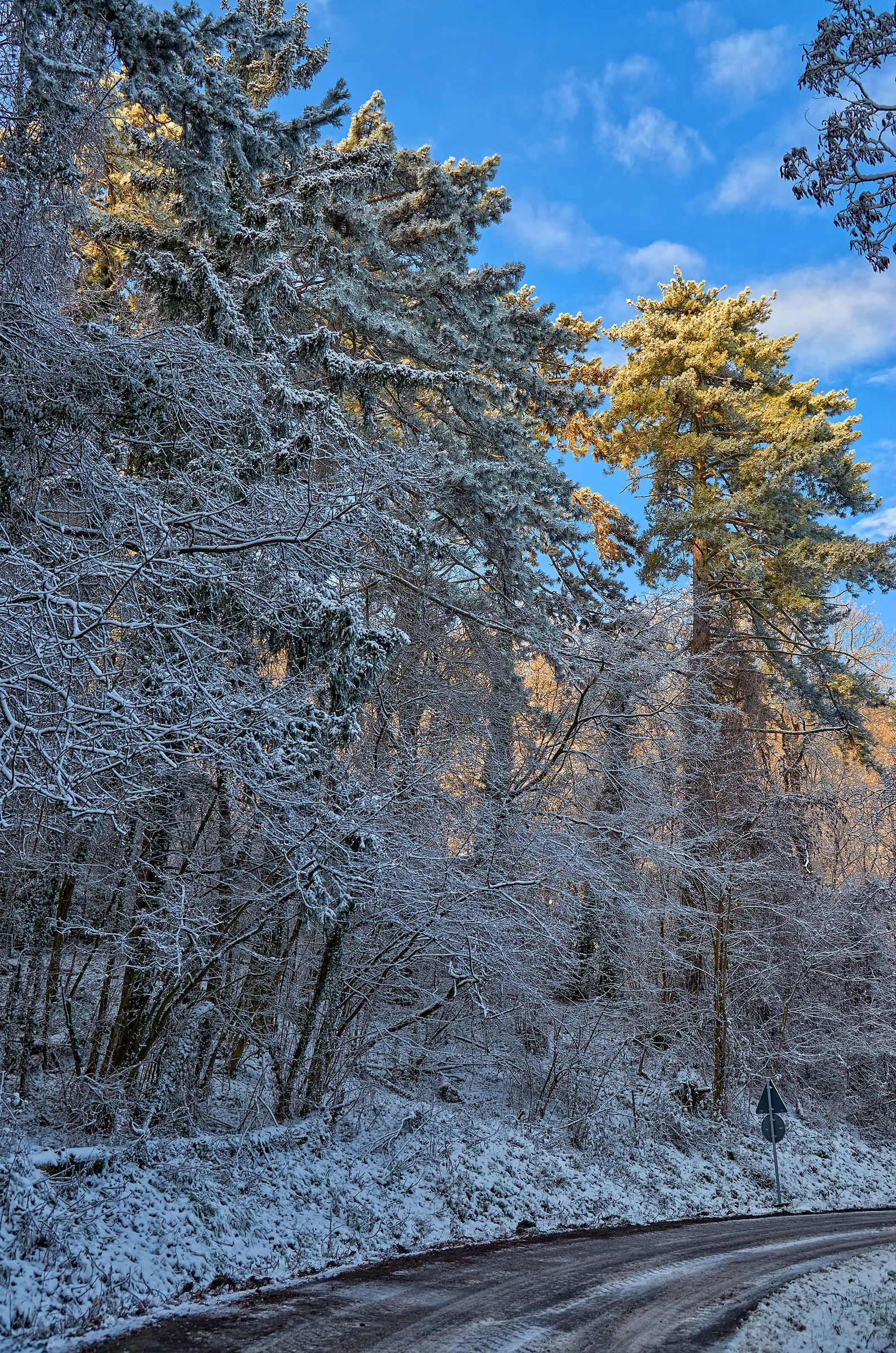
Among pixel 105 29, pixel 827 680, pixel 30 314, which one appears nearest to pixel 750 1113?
pixel 827 680

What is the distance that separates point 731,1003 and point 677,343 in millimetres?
13881

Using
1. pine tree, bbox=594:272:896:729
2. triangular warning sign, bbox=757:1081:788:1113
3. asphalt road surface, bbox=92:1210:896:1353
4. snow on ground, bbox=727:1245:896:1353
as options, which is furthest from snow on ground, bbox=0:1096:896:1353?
pine tree, bbox=594:272:896:729

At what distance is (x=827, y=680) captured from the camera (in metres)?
16.8

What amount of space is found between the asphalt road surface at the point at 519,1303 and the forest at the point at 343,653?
7.18 feet

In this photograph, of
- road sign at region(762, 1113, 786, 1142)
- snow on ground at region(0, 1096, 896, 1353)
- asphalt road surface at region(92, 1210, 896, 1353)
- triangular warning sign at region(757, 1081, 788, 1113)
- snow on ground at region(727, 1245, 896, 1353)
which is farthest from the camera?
triangular warning sign at region(757, 1081, 788, 1113)

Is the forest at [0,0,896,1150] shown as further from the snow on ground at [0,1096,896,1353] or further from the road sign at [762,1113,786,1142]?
the road sign at [762,1113,786,1142]

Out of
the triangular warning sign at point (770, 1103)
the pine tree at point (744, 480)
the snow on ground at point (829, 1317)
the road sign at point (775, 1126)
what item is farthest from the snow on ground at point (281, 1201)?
the pine tree at point (744, 480)

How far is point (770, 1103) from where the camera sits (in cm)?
1324

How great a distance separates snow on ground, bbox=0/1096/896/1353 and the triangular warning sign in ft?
4.65

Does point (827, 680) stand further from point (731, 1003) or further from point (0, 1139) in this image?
point (0, 1139)

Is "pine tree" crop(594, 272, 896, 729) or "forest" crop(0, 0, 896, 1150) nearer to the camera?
"forest" crop(0, 0, 896, 1150)

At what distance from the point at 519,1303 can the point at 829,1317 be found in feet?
7.71

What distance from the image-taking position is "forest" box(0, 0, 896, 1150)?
7.24 metres

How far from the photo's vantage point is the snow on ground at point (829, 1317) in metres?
5.82
